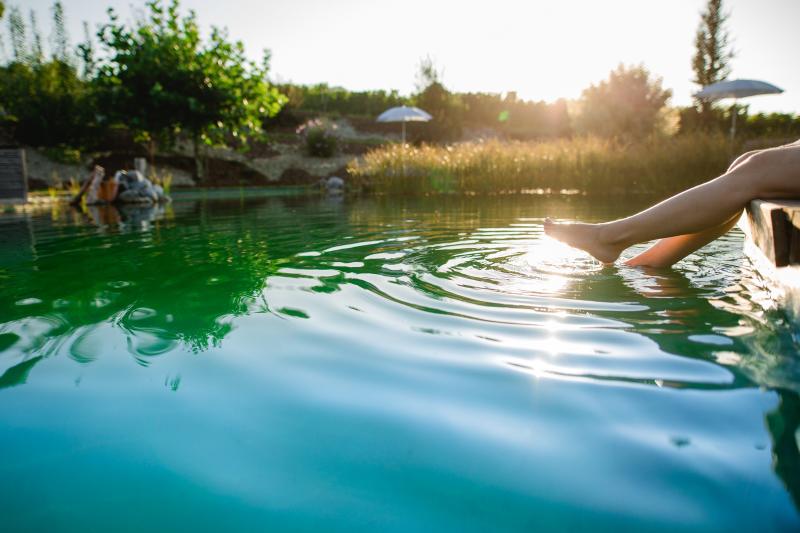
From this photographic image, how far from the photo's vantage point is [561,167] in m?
11.6

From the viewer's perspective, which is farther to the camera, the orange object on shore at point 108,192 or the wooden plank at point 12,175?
the orange object on shore at point 108,192

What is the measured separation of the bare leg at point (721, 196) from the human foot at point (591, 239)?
55 millimetres

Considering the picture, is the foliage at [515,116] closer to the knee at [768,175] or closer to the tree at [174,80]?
the tree at [174,80]

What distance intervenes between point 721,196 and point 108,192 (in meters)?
11.4

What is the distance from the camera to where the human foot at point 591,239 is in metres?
2.51

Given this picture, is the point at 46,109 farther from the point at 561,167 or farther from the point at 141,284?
the point at 141,284

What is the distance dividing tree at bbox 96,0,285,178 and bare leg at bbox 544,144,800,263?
1326cm

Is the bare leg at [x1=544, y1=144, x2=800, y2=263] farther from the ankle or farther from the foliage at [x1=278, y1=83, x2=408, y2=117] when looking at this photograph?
the foliage at [x1=278, y1=83, x2=408, y2=117]

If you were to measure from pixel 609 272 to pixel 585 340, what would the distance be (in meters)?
1.27

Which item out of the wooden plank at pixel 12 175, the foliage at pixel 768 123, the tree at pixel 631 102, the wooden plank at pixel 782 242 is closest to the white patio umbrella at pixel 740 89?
the foliage at pixel 768 123

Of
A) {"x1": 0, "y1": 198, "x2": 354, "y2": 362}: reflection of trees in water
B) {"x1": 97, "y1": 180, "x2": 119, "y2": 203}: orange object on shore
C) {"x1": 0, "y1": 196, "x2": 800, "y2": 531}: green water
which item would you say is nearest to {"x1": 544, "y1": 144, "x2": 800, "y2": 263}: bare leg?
{"x1": 0, "y1": 196, "x2": 800, "y2": 531}: green water

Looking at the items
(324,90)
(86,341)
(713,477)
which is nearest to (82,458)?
(86,341)

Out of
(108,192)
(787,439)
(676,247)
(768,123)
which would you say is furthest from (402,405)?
(768,123)

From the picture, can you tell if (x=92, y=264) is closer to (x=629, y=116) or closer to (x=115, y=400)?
(x=115, y=400)
